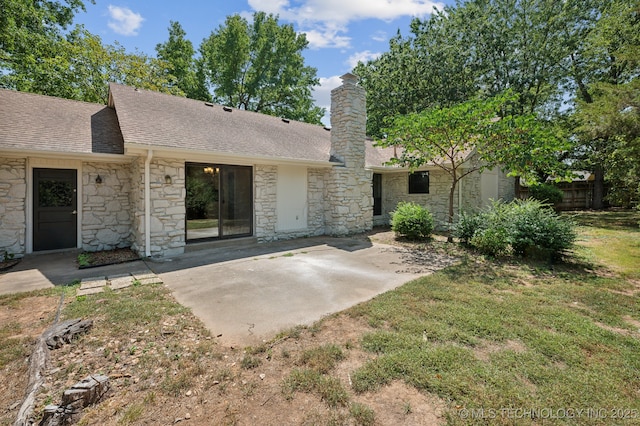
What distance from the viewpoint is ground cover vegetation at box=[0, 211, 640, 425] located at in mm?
2037

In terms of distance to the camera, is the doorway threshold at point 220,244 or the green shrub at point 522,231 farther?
the doorway threshold at point 220,244

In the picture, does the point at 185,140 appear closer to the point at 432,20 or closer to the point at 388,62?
the point at 388,62

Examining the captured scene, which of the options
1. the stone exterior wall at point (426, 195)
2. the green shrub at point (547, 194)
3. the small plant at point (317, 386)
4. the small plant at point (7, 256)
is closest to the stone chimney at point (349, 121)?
the stone exterior wall at point (426, 195)

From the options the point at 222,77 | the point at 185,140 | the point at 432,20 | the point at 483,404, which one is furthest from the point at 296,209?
the point at 222,77

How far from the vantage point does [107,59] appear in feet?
48.3

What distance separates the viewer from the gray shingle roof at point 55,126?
6.33m

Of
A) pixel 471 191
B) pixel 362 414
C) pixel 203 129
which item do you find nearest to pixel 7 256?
pixel 203 129

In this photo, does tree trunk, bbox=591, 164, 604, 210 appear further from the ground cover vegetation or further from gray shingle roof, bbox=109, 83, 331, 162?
the ground cover vegetation

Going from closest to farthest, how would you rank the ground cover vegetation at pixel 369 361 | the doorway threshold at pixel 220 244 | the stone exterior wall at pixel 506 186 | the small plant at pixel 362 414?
the small plant at pixel 362 414
the ground cover vegetation at pixel 369 361
the doorway threshold at pixel 220 244
the stone exterior wall at pixel 506 186

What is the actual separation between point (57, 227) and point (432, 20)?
71.7 ft

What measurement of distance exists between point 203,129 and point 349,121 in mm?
4753

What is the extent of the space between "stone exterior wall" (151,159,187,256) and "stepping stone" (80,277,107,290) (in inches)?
67.7

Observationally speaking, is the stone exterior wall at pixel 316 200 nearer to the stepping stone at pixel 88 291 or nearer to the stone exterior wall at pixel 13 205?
the stepping stone at pixel 88 291

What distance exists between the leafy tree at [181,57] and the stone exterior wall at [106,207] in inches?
594
